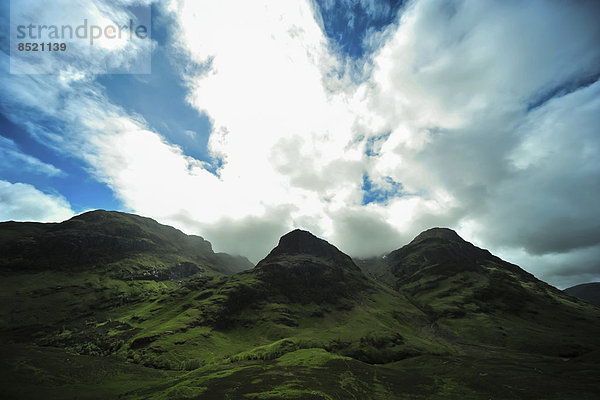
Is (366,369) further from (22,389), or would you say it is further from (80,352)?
(80,352)

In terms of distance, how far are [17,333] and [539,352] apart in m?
356

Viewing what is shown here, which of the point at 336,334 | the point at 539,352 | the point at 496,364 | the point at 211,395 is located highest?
the point at 211,395

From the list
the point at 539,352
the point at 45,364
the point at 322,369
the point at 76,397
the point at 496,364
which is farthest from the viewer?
the point at 539,352

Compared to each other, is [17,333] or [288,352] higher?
[17,333]

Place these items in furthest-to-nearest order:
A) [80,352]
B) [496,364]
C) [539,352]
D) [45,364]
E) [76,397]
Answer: [539,352], [80,352], [496,364], [45,364], [76,397]

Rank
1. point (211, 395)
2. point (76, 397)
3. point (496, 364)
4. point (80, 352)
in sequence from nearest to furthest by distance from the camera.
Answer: point (211, 395), point (76, 397), point (496, 364), point (80, 352)

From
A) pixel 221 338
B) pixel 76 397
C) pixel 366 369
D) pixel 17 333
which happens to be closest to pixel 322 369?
pixel 366 369

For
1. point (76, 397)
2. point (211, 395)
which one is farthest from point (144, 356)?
point (211, 395)

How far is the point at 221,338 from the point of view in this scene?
172 meters

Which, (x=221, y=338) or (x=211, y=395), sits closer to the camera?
(x=211, y=395)

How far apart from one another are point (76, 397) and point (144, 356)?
208 feet

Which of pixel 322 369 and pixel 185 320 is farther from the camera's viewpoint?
pixel 185 320

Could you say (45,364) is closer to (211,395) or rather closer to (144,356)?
(144,356)

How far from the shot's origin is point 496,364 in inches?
4978
